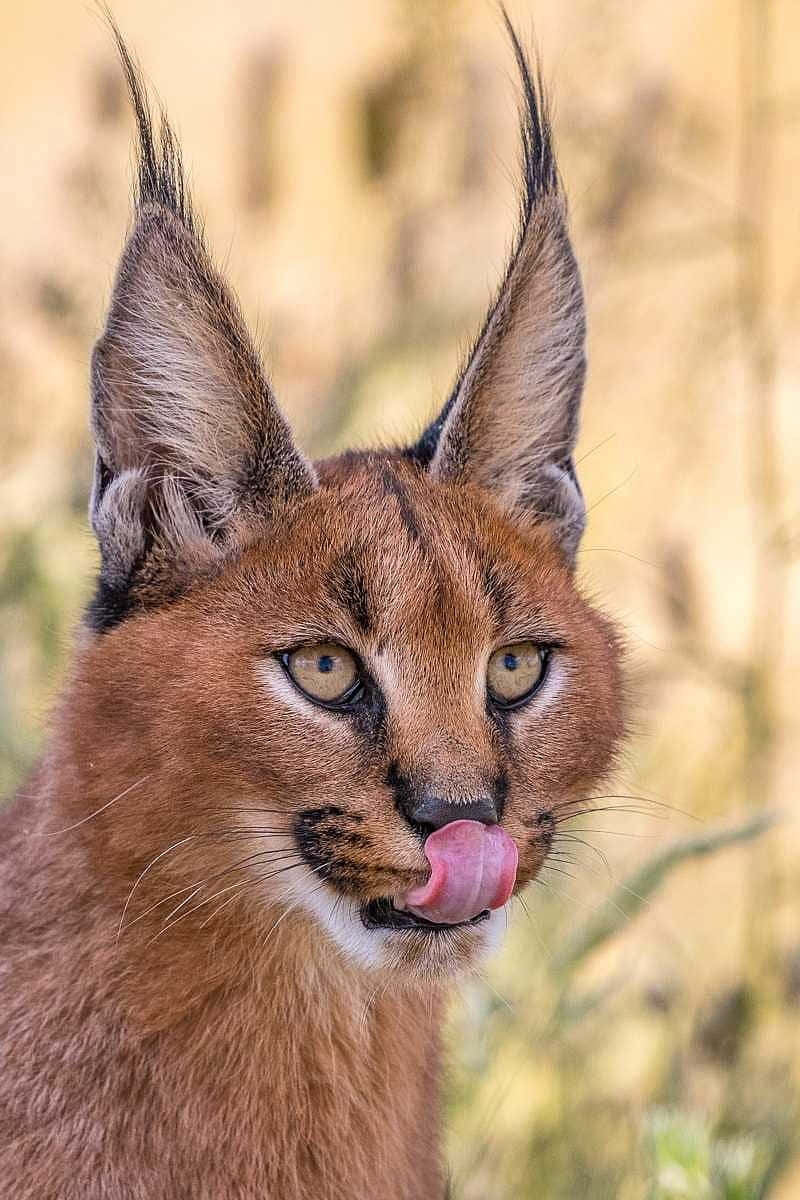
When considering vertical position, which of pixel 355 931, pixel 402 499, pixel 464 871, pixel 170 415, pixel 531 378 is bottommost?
pixel 355 931

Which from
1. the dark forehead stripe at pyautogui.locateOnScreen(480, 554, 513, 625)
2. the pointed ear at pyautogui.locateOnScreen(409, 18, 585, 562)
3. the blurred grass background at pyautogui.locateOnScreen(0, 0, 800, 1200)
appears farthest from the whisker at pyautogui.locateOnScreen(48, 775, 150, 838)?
the pointed ear at pyautogui.locateOnScreen(409, 18, 585, 562)

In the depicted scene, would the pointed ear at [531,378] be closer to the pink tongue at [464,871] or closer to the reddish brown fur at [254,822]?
the reddish brown fur at [254,822]

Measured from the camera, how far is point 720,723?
23.2ft

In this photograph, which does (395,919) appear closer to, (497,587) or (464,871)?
(464,871)

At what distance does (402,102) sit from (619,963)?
3.50m

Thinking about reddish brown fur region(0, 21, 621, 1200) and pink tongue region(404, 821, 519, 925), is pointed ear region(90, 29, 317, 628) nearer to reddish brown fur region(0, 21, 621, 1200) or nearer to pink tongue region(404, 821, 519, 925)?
reddish brown fur region(0, 21, 621, 1200)

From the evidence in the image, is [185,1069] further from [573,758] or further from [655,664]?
[655,664]

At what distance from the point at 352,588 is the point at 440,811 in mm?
536

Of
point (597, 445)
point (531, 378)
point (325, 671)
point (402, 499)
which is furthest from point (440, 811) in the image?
point (597, 445)

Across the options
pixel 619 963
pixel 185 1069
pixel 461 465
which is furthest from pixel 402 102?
pixel 185 1069

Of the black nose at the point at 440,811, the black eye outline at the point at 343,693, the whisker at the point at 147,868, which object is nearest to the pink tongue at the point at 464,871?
the black nose at the point at 440,811

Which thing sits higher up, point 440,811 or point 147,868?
point 440,811

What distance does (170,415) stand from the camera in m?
3.60

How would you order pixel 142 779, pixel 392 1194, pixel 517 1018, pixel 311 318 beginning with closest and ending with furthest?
pixel 142 779, pixel 392 1194, pixel 517 1018, pixel 311 318
